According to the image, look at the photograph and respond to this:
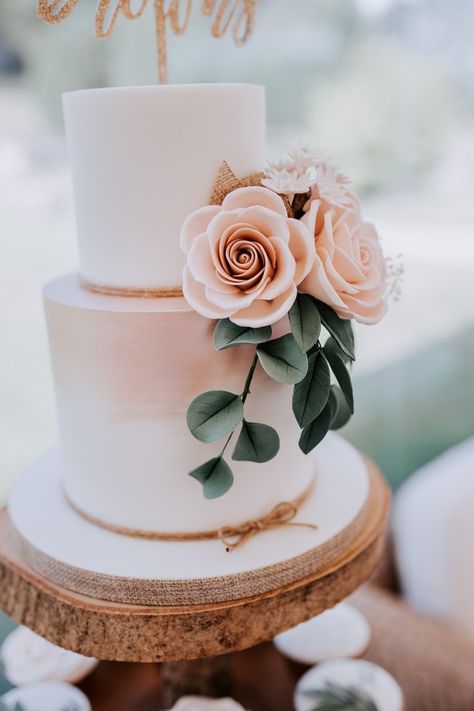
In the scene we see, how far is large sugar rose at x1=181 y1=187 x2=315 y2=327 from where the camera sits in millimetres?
730

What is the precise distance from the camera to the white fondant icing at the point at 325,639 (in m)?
1.27

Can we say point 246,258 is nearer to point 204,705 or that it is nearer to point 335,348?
point 335,348

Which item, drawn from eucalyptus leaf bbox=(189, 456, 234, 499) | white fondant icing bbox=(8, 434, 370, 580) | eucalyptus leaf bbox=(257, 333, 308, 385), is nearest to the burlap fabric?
white fondant icing bbox=(8, 434, 370, 580)

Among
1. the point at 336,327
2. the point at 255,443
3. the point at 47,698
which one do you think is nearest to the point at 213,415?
the point at 255,443

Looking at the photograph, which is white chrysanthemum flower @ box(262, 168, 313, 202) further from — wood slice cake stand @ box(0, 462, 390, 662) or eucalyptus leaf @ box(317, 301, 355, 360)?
wood slice cake stand @ box(0, 462, 390, 662)

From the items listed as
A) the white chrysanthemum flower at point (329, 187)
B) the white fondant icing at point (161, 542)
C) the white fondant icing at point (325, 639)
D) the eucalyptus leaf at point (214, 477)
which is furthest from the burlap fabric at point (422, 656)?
the white chrysanthemum flower at point (329, 187)

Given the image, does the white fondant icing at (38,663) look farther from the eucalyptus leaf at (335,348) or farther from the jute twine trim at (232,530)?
the eucalyptus leaf at (335,348)

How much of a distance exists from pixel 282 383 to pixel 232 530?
0.84ft

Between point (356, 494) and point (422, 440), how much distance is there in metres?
2.47

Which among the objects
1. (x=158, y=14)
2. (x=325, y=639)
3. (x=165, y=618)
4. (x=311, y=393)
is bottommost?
(x=325, y=639)

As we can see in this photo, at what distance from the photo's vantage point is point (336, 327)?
0.78 m

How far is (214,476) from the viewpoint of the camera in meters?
0.80

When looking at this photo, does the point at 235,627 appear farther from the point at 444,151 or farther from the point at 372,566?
the point at 444,151

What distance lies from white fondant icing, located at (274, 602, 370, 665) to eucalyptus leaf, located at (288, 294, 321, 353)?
0.75m
